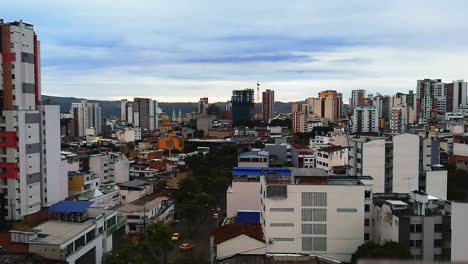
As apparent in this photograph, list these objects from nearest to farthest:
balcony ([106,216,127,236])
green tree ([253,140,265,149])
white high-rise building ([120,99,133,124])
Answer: balcony ([106,216,127,236]) < green tree ([253,140,265,149]) < white high-rise building ([120,99,133,124])

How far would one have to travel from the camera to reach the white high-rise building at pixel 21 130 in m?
10.7

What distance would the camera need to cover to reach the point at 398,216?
7.13 metres

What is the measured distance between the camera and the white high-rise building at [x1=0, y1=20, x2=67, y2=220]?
10727mm

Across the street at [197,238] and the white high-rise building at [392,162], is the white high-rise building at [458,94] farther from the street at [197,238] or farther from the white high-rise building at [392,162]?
the street at [197,238]

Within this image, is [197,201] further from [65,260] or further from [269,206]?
[65,260]

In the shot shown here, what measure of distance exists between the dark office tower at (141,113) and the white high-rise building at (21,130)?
30.5 meters

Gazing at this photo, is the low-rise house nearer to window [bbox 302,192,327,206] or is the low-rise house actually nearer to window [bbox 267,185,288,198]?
window [bbox 267,185,288,198]

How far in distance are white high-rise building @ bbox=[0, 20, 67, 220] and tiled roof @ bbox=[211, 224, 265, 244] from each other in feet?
18.1

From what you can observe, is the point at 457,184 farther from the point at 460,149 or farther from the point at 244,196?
the point at 244,196

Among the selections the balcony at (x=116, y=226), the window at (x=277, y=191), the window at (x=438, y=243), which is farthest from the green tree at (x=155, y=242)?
the window at (x=438, y=243)

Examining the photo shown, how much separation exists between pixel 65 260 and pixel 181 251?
3132 mm

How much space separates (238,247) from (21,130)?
20.9 feet

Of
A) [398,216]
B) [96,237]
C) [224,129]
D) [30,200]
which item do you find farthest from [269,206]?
[224,129]

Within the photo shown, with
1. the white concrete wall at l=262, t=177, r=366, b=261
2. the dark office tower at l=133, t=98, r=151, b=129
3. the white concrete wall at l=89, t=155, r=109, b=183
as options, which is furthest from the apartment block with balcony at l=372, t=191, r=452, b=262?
the dark office tower at l=133, t=98, r=151, b=129
